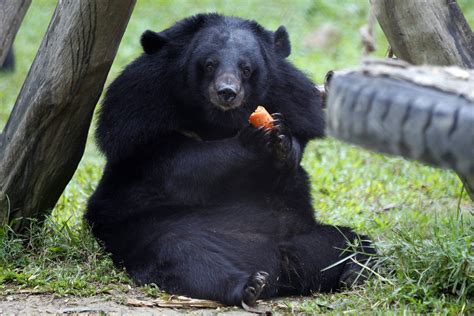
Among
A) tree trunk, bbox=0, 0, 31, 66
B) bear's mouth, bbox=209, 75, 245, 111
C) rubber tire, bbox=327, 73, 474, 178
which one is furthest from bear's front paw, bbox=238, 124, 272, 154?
rubber tire, bbox=327, 73, 474, 178

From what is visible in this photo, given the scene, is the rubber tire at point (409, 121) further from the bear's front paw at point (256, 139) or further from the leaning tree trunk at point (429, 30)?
the bear's front paw at point (256, 139)

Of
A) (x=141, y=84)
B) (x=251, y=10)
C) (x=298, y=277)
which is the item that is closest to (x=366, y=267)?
(x=298, y=277)

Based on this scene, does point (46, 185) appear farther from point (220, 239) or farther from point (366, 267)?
point (366, 267)

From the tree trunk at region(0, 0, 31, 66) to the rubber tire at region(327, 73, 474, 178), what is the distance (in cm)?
295

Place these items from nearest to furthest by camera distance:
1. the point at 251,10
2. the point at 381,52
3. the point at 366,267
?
the point at 366,267 → the point at 381,52 → the point at 251,10

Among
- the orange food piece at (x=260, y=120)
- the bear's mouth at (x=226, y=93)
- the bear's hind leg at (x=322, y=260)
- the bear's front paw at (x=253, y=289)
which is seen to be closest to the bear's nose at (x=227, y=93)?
the bear's mouth at (x=226, y=93)

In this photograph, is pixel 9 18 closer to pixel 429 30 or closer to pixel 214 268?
pixel 214 268

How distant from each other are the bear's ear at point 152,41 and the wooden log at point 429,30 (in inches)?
53.3

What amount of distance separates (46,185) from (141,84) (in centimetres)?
84

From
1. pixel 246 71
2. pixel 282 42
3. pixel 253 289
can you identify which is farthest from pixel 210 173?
pixel 282 42

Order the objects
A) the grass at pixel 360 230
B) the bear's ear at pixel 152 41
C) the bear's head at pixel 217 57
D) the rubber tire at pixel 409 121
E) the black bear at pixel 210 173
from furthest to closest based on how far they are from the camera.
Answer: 1. the bear's ear at pixel 152 41
2. the bear's head at pixel 217 57
3. the black bear at pixel 210 173
4. the grass at pixel 360 230
5. the rubber tire at pixel 409 121

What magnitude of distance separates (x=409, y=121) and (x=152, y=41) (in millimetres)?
2833

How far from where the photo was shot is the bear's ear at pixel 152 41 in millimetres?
4996

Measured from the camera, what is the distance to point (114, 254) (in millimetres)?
4891
